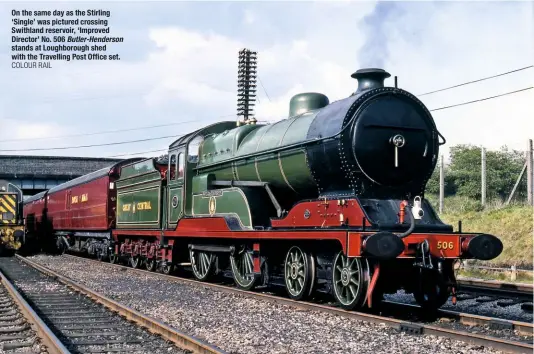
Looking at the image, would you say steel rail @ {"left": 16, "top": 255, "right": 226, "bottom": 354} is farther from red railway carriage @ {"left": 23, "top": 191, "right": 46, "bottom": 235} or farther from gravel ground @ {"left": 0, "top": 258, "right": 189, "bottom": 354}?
red railway carriage @ {"left": 23, "top": 191, "right": 46, "bottom": 235}

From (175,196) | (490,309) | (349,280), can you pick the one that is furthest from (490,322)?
(175,196)

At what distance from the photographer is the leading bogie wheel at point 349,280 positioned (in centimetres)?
791

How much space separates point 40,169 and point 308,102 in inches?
1553

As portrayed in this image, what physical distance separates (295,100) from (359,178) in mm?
2596

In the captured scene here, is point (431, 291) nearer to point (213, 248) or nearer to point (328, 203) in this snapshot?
point (328, 203)

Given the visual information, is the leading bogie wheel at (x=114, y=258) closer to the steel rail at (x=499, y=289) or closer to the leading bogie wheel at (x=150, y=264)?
the leading bogie wheel at (x=150, y=264)

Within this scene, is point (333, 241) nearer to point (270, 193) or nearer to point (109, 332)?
point (270, 193)

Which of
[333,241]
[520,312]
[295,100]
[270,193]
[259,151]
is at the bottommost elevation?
[520,312]

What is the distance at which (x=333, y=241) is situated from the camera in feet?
27.9

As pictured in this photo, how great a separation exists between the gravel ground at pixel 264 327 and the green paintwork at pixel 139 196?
3.82m

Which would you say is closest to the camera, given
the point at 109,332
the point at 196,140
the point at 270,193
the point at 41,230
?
the point at 109,332

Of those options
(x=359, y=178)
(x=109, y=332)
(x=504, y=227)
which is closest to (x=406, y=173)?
(x=359, y=178)

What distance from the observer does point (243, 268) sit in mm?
10977

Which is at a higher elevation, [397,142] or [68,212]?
[397,142]
